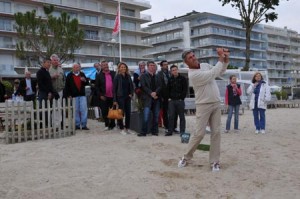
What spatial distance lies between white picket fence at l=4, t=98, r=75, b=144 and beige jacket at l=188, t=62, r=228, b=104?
4.70 meters

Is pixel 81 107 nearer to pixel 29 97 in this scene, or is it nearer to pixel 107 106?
pixel 107 106

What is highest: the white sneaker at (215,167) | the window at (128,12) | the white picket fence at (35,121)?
the window at (128,12)

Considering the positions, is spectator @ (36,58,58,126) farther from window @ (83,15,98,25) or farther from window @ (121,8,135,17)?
window @ (121,8,135,17)

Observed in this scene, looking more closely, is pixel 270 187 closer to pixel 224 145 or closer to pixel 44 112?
pixel 224 145

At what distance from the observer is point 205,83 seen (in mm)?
5957

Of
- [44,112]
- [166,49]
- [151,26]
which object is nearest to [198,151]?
[44,112]

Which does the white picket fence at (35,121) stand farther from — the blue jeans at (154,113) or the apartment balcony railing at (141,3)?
the apartment balcony railing at (141,3)

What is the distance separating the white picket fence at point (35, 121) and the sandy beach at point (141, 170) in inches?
16.1

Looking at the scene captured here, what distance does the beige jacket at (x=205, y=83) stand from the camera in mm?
5875

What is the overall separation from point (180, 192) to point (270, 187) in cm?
125

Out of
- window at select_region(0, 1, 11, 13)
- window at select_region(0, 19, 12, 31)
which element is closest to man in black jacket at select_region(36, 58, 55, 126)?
window at select_region(0, 19, 12, 31)

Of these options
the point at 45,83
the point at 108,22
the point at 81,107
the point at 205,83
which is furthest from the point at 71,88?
the point at 108,22

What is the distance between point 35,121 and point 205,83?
5144 mm

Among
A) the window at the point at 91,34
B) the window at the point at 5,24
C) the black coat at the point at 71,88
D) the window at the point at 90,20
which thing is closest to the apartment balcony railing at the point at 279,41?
the window at the point at 90,20
